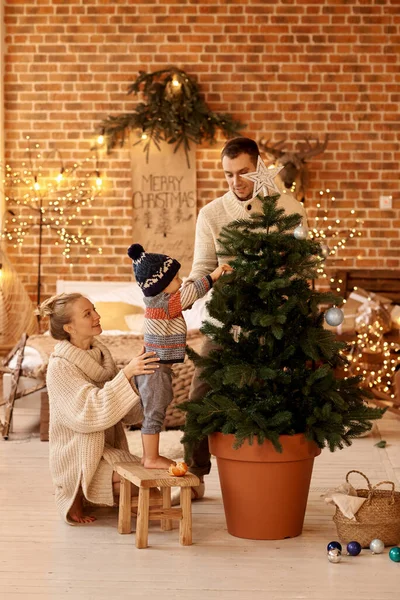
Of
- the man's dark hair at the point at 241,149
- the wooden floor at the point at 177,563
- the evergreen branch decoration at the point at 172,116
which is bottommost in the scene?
the wooden floor at the point at 177,563

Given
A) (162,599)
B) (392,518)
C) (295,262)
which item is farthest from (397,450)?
(162,599)

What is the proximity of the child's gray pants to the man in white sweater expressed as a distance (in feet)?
0.47

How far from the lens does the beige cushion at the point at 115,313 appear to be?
6727 mm

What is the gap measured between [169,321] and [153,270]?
206mm

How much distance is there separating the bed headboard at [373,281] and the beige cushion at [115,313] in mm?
1728

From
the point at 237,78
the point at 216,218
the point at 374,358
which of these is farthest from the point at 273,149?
the point at 216,218

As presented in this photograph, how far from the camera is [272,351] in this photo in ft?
11.0

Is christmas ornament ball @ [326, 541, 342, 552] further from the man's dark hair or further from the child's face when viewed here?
the man's dark hair

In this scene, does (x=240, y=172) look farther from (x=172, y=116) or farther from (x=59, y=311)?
(x=172, y=116)

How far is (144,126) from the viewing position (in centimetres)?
744

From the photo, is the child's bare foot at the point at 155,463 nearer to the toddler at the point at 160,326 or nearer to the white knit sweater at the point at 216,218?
the toddler at the point at 160,326

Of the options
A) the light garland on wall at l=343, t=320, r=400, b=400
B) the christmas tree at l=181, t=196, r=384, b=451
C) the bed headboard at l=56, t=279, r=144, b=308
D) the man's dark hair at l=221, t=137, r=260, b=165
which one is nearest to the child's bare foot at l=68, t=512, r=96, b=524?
the christmas tree at l=181, t=196, r=384, b=451

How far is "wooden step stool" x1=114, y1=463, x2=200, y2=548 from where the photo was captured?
3.33 meters

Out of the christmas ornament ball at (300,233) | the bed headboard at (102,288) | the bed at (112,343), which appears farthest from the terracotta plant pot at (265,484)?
the bed headboard at (102,288)
